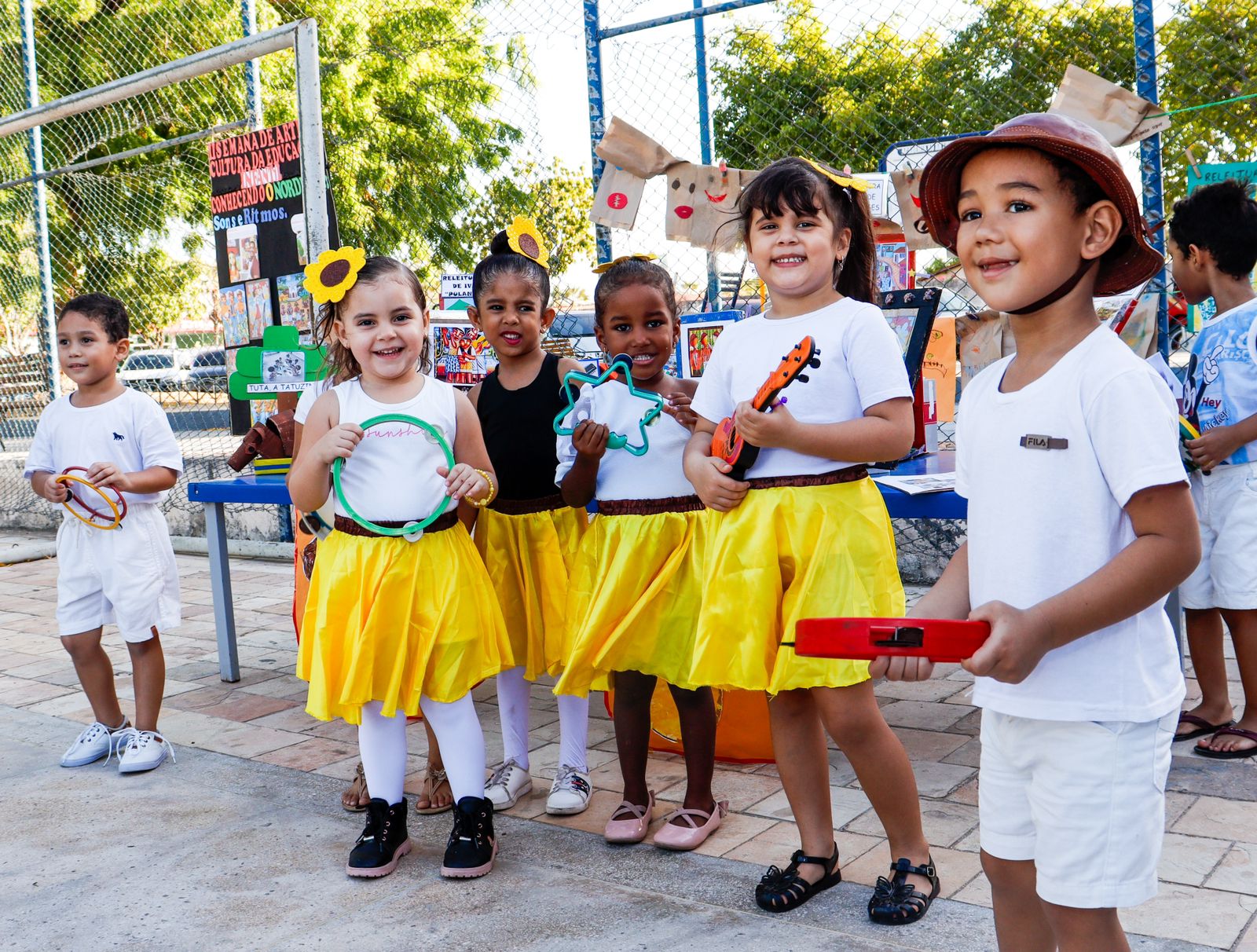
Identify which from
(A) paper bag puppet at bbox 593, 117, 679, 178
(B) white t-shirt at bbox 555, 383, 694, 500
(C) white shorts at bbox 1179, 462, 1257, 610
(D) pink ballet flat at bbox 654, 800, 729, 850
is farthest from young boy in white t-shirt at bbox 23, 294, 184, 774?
(C) white shorts at bbox 1179, 462, 1257, 610

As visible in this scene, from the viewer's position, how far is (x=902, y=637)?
4.57 ft

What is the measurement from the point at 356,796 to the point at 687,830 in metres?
0.98

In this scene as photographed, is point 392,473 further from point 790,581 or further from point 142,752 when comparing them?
point 142,752

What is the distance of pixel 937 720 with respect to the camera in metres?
3.74

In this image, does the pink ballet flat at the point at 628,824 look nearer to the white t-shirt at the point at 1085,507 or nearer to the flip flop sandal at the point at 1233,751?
the white t-shirt at the point at 1085,507

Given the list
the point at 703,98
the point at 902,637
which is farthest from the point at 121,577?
the point at 902,637

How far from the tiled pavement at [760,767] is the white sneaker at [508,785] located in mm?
42

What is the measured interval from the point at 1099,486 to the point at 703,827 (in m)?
1.63

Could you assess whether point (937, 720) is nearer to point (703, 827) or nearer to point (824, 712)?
point (703, 827)

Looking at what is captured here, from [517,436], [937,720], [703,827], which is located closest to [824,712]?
[703,827]

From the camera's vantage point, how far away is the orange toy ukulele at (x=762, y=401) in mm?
2117

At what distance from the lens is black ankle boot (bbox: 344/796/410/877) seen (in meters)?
2.71

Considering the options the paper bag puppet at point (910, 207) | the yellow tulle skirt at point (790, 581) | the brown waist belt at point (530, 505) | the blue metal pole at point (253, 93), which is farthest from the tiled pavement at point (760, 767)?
the blue metal pole at point (253, 93)

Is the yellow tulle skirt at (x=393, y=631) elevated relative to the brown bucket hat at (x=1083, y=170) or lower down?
lower down
